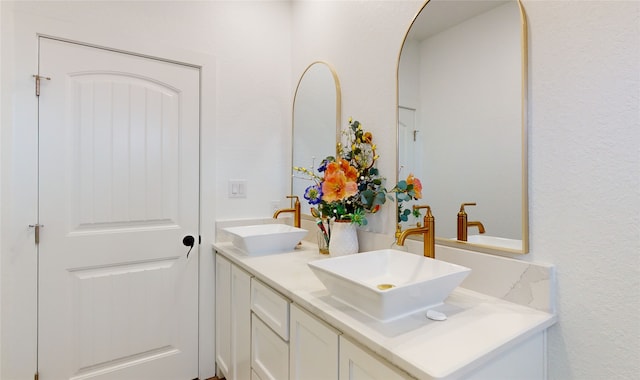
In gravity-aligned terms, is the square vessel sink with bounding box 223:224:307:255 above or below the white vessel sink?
below

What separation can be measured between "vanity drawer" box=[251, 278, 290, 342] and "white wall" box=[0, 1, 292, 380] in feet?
2.21

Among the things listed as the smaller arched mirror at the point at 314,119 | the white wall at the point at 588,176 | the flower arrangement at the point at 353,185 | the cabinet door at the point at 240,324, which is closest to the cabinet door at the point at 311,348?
the cabinet door at the point at 240,324

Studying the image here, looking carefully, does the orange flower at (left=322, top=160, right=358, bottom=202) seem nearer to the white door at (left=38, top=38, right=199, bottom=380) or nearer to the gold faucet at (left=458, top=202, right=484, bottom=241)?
the gold faucet at (left=458, top=202, right=484, bottom=241)

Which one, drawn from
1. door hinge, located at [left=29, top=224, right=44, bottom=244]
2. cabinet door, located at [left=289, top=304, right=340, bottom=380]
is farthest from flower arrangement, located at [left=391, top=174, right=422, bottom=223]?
door hinge, located at [left=29, top=224, right=44, bottom=244]

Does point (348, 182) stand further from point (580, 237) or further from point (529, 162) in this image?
point (580, 237)

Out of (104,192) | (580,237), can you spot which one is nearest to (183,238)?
(104,192)

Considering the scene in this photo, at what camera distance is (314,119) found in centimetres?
205

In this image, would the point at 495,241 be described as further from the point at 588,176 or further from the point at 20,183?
the point at 20,183

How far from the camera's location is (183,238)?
1.92 meters

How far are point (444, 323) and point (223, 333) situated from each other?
55.4 inches

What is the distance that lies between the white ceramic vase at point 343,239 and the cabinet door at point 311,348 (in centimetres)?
45

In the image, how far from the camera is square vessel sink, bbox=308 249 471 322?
0.87m

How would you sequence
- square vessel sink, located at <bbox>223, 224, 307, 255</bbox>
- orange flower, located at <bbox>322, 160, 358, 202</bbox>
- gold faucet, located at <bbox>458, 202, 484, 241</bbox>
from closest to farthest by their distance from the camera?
gold faucet, located at <bbox>458, 202, 484, 241</bbox>, orange flower, located at <bbox>322, 160, 358, 202</bbox>, square vessel sink, located at <bbox>223, 224, 307, 255</bbox>

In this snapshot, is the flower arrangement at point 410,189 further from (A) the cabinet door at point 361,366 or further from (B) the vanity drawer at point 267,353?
(B) the vanity drawer at point 267,353
